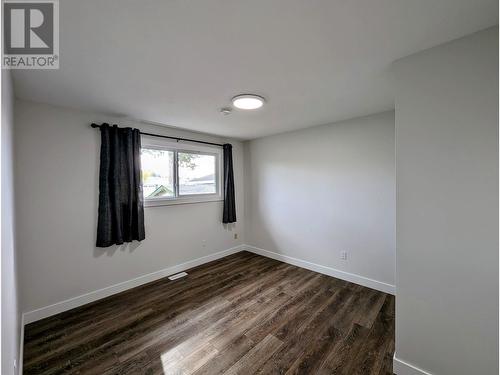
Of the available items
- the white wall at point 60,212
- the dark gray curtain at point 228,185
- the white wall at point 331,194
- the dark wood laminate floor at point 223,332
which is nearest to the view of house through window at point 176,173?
the dark gray curtain at point 228,185

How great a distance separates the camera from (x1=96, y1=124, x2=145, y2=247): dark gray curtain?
257 cm

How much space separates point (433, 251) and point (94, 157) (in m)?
3.42

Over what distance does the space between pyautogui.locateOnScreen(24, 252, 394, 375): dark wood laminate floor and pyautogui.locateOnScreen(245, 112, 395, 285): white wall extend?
54 cm

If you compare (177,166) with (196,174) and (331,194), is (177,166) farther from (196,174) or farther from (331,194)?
(331,194)

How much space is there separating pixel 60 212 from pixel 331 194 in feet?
11.3

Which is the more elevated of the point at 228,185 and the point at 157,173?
the point at 157,173

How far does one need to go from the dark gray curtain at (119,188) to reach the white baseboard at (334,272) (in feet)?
7.45

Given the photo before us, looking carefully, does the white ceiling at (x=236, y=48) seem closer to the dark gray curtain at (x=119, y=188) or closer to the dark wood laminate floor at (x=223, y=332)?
the dark gray curtain at (x=119, y=188)

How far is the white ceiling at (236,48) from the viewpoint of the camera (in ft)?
3.56

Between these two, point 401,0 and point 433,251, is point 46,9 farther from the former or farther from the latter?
point 433,251

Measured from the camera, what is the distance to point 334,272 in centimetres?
316
